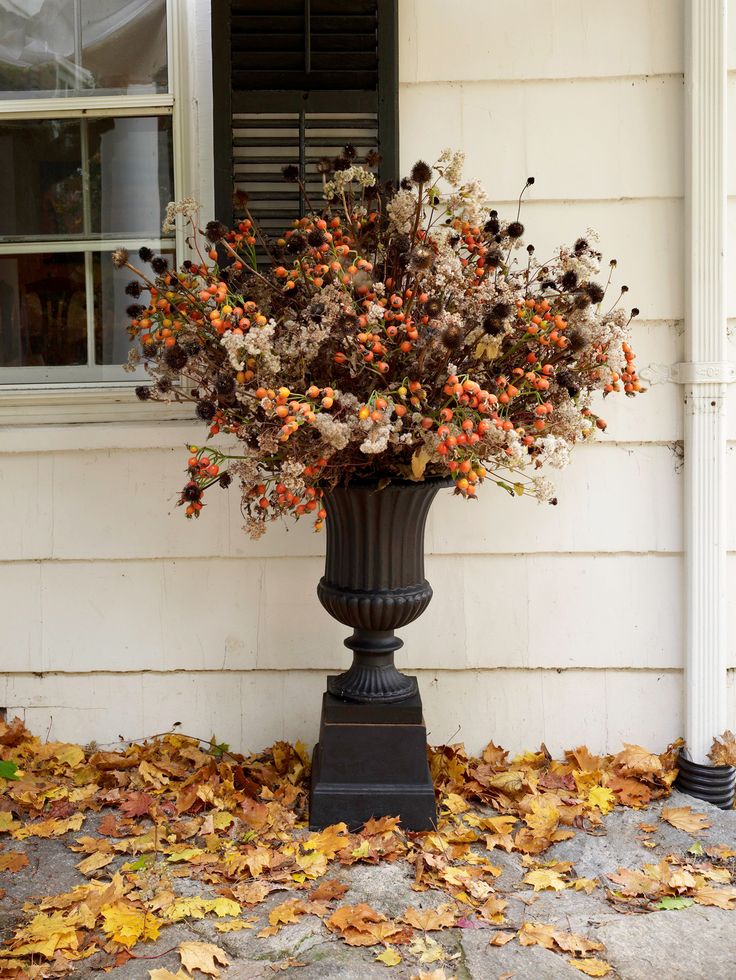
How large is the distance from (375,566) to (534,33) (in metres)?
1.71

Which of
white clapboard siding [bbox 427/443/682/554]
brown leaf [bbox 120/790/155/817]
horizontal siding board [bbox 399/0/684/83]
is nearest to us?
brown leaf [bbox 120/790/155/817]

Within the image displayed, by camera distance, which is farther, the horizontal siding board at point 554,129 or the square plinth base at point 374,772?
the horizontal siding board at point 554,129

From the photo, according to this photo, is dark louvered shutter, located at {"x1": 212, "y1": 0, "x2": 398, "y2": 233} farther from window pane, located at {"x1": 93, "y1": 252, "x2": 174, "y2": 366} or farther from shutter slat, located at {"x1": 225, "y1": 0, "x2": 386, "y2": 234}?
window pane, located at {"x1": 93, "y1": 252, "x2": 174, "y2": 366}

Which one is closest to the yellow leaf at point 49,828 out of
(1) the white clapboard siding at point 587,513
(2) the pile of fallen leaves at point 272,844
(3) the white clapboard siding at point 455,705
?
(2) the pile of fallen leaves at point 272,844

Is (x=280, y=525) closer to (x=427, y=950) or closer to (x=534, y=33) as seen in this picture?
(x=427, y=950)

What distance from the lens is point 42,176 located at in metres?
2.96

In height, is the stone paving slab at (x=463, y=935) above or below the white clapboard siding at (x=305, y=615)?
below

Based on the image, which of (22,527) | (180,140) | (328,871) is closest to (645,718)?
(328,871)

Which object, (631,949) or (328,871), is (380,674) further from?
(631,949)

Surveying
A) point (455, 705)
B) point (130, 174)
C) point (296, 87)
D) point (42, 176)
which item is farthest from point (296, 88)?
point (455, 705)

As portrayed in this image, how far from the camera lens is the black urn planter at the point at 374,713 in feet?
7.99

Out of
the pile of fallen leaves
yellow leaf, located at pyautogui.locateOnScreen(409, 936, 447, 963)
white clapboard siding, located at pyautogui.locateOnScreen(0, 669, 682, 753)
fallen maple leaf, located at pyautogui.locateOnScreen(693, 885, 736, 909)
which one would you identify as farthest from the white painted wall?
yellow leaf, located at pyautogui.locateOnScreen(409, 936, 447, 963)

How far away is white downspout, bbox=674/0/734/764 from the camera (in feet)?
8.91

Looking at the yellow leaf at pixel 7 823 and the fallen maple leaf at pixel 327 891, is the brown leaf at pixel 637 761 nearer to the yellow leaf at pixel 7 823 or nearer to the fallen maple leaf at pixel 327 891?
the fallen maple leaf at pixel 327 891
